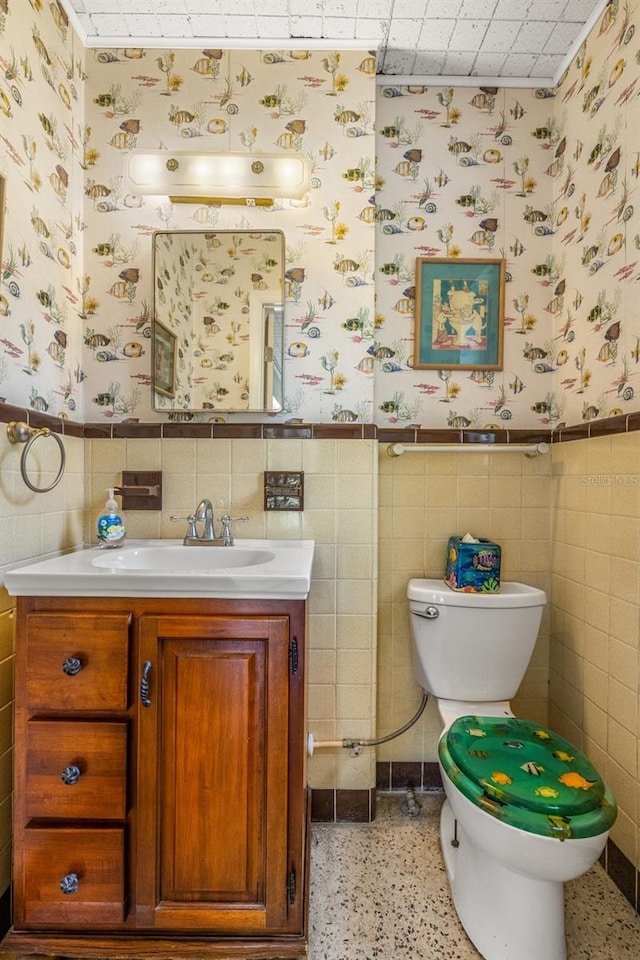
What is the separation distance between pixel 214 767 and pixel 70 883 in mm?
390

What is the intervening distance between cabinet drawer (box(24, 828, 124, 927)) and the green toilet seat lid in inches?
30.9

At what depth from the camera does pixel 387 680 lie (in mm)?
1787

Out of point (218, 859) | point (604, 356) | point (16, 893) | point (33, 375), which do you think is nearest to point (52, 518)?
point (33, 375)

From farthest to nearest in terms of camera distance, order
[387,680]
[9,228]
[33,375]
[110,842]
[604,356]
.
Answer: [387,680]
[604,356]
[33,375]
[9,228]
[110,842]

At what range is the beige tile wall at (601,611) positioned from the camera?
1.36m

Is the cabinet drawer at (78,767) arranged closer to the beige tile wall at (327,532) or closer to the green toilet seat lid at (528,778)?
the beige tile wall at (327,532)

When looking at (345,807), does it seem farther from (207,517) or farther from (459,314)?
(459,314)

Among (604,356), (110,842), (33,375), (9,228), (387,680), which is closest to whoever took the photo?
(110,842)

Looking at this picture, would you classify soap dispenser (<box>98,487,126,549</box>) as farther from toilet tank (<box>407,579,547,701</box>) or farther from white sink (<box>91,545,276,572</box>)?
toilet tank (<box>407,579,547,701</box>)

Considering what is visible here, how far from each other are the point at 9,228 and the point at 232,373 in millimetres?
682

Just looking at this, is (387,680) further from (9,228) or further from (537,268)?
(9,228)

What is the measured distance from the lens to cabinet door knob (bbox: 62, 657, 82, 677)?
1091 millimetres

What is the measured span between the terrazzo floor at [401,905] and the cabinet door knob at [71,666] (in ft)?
2.88

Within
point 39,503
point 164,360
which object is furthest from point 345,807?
point 164,360
